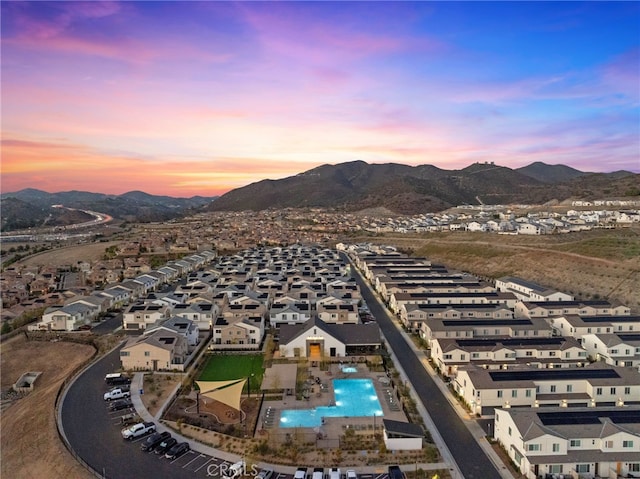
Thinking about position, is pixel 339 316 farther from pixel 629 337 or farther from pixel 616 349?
pixel 629 337

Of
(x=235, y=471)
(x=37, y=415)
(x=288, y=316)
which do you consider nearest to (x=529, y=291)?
(x=288, y=316)

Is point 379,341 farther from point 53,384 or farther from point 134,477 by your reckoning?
point 53,384

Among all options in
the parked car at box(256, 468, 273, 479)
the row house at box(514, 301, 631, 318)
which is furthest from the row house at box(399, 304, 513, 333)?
the parked car at box(256, 468, 273, 479)

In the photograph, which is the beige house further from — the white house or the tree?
the tree

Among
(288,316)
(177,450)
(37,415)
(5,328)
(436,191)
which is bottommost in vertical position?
(37,415)

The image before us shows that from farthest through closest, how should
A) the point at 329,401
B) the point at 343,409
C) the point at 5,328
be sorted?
the point at 5,328, the point at 329,401, the point at 343,409

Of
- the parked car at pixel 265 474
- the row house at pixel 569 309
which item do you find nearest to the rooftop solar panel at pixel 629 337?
the row house at pixel 569 309

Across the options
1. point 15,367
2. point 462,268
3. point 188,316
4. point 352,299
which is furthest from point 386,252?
point 15,367
